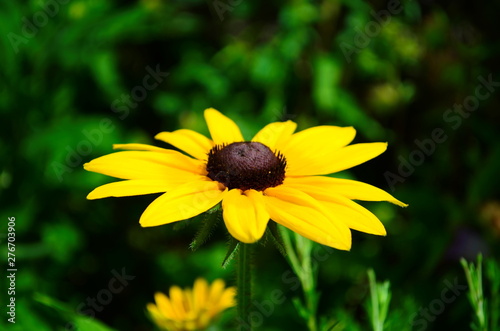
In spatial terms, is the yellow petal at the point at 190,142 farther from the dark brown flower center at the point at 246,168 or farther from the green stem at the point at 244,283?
the green stem at the point at 244,283

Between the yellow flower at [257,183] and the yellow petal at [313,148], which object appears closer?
the yellow flower at [257,183]

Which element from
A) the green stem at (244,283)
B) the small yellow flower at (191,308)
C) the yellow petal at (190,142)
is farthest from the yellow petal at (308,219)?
the small yellow flower at (191,308)

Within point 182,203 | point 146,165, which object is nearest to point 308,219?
point 182,203

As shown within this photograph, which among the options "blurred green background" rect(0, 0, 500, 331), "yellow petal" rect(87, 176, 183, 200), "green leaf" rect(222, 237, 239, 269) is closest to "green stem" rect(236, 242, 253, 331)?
"green leaf" rect(222, 237, 239, 269)

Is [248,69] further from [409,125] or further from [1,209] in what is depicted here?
[1,209]

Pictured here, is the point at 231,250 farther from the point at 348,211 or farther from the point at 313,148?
the point at 313,148

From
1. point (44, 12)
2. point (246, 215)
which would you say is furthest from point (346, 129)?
point (44, 12)

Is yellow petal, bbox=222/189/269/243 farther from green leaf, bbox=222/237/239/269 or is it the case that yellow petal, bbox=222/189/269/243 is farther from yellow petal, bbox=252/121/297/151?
yellow petal, bbox=252/121/297/151
